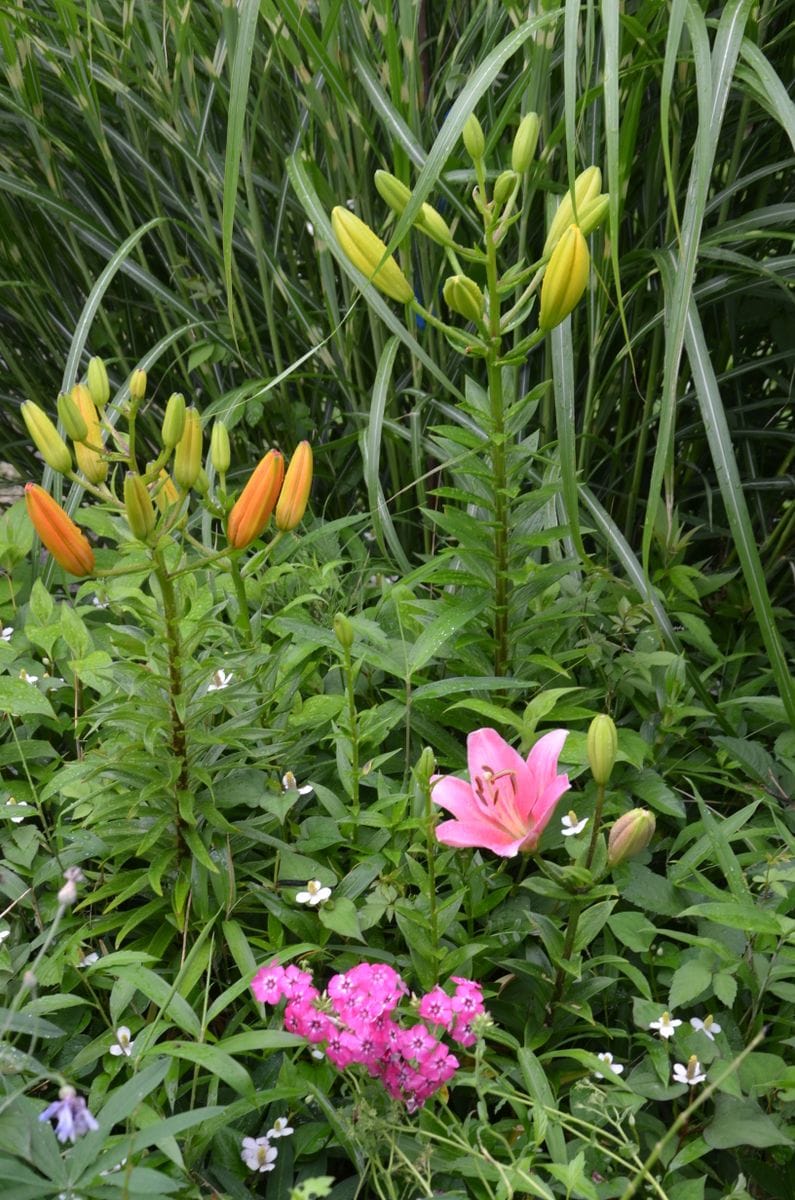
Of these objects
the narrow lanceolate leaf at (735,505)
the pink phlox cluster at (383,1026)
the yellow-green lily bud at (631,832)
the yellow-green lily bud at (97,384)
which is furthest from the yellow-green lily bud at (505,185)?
the pink phlox cluster at (383,1026)

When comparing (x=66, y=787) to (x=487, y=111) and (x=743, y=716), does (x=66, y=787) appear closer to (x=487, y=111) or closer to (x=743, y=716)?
(x=743, y=716)

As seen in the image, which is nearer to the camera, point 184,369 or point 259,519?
point 259,519

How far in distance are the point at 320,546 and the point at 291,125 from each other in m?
0.69

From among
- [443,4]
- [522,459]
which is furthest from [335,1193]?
[443,4]

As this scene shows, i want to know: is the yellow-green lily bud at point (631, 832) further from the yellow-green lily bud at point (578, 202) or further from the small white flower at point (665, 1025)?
the yellow-green lily bud at point (578, 202)

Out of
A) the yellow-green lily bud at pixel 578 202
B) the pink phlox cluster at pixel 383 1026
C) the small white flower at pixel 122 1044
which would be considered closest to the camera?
the pink phlox cluster at pixel 383 1026

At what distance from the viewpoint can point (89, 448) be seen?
0.86 m

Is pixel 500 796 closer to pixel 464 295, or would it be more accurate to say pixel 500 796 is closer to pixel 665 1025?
pixel 665 1025

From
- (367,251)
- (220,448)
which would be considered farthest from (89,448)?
(367,251)

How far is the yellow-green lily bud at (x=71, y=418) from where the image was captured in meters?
0.81

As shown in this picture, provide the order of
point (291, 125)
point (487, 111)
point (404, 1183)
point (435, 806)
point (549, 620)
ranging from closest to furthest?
point (404, 1183)
point (435, 806)
point (549, 620)
point (487, 111)
point (291, 125)

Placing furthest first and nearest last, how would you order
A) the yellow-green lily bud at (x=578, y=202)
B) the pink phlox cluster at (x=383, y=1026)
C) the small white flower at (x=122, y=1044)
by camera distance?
the yellow-green lily bud at (x=578, y=202) → the small white flower at (x=122, y=1044) → the pink phlox cluster at (x=383, y=1026)

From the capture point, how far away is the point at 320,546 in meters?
1.44

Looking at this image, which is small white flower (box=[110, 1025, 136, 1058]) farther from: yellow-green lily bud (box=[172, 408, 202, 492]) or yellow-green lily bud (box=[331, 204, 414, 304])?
yellow-green lily bud (box=[331, 204, 414, 304])
